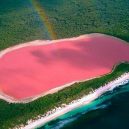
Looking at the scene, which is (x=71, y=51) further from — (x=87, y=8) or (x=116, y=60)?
(x=87, y=8)

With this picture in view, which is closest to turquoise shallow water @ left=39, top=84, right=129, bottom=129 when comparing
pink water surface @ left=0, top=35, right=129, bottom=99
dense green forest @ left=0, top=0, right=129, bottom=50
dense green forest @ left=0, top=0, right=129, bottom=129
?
dense green forest @ left=0, top=0, right=129, bottom=129

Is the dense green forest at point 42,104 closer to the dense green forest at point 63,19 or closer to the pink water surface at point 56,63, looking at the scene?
the pink water surface at point 56,63

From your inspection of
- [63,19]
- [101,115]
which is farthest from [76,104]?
[63,19]

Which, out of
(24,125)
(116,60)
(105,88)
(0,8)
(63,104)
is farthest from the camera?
(0,8)

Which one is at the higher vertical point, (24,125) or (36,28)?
(36,28)

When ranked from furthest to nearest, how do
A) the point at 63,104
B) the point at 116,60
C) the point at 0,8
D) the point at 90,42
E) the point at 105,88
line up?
1. the point at 0,8
2. the point at 90,42
3. the point at 116,60
4. the point at 105,88
5. the point at 63,104

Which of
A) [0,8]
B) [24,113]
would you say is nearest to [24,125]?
[24,113]
